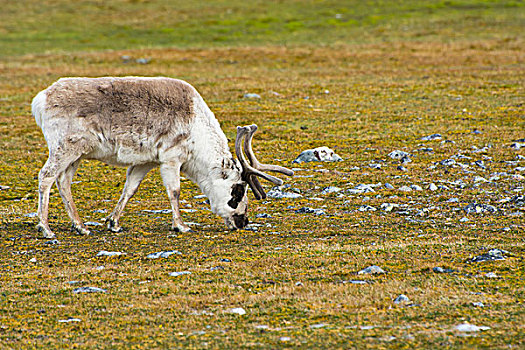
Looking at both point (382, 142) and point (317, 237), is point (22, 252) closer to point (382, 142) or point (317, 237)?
point (317, 237)

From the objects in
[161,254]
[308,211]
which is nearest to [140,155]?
[161,254]

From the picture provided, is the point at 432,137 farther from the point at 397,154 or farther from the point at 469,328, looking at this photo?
the point at 469,328

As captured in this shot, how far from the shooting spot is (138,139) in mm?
13562

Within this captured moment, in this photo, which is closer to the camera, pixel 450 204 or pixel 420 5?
pixel 450 204

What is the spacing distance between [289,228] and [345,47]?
41.3 metres

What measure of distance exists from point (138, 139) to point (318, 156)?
26.8ft

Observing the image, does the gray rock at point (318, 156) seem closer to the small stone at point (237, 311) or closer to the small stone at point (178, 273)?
the small stone at point (178, 273)

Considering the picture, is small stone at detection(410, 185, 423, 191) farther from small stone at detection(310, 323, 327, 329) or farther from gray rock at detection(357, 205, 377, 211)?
small stone at detection(310, 323, 327, 329)

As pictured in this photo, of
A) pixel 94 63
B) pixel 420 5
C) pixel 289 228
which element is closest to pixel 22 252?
pixel 289 228

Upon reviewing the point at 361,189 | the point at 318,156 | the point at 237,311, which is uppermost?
the point at 237,311

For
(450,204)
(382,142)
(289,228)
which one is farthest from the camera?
(382,142)

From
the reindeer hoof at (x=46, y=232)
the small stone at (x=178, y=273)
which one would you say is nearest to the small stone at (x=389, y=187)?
the small stone at (x=178, y=273)

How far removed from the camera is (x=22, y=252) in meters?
11.9

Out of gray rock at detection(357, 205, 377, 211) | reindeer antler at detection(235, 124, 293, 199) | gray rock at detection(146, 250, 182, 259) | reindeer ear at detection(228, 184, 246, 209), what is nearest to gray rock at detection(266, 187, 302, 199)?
gray rock at detection(357, 205, 377, 211)
